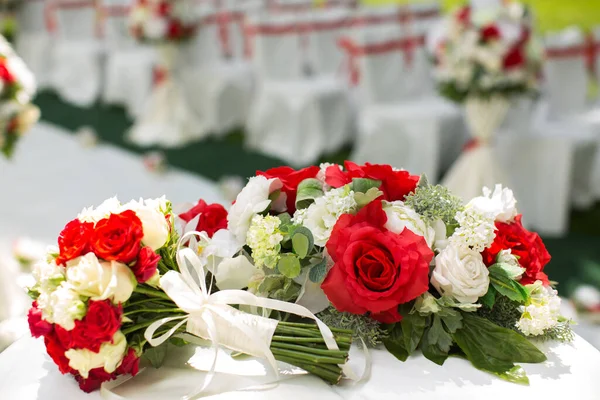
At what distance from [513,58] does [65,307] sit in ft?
10.4

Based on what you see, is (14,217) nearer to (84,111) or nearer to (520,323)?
(84,111)

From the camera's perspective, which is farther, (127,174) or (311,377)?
(127,174)

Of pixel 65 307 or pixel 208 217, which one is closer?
pixel 65 307

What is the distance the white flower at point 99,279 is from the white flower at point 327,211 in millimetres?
323

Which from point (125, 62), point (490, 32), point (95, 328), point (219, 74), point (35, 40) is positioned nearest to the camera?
point (95, 328)

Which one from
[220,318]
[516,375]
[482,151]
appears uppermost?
[220,318]

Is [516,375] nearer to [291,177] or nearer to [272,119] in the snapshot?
[291,177]

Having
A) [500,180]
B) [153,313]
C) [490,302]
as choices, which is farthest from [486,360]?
[500,180]

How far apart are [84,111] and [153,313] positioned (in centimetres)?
661

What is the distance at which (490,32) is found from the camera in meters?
3.63

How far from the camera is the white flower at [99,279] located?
3.39 feet

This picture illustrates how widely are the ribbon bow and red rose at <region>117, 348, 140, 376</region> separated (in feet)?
0.11

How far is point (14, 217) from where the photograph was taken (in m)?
4.37

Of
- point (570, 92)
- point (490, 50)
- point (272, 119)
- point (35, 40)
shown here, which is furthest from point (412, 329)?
point (35, 40)
